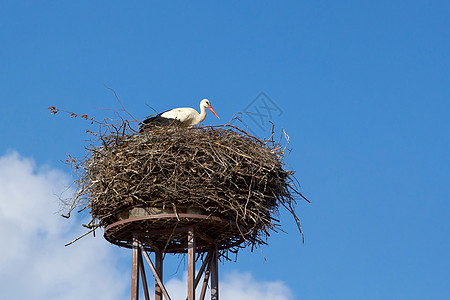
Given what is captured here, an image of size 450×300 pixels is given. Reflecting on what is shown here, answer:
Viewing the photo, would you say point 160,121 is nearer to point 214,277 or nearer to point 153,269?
point 153,269

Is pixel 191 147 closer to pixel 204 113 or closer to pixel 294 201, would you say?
pixel 294 201

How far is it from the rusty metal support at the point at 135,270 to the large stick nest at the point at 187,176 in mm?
531

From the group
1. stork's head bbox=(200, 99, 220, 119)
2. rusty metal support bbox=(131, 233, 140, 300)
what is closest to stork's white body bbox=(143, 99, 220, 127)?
stork's head bbox=(200, 99, 220, 119)

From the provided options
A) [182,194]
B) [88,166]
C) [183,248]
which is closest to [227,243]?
[183,248]

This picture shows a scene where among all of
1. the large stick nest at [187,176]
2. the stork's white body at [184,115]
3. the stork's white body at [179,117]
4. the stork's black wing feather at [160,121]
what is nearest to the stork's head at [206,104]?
the stork's white body at [179,117]

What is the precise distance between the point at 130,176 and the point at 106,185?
0.45 metres

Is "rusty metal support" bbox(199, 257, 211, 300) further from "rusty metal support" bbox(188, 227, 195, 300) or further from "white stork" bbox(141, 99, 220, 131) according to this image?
"white stork" bbox(141, 99, 220, 131)

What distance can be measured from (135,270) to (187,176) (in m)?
1.68

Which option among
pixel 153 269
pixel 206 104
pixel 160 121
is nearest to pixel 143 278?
pixel 153 269

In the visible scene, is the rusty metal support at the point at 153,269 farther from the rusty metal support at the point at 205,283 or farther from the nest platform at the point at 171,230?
the rusty metal support at the point at 205,283

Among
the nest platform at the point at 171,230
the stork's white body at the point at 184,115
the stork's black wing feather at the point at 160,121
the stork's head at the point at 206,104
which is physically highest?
the stork's head at the point at 206,104

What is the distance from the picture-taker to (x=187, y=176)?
36.3 ft

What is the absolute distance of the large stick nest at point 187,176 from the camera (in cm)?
1105

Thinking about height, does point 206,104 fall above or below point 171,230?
above
